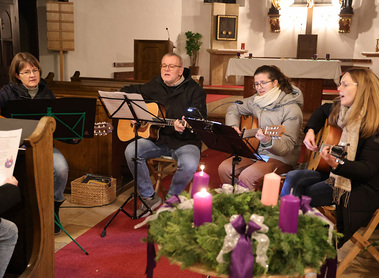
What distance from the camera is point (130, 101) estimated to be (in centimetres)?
320

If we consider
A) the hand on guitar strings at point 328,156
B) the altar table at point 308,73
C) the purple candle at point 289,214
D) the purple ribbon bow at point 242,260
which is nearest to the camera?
the purple ribbon bow at point 242,260

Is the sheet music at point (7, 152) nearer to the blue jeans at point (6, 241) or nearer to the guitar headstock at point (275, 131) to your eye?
the blue jeans at point (6, 241)

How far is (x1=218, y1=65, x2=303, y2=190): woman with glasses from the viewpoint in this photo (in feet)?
11.2

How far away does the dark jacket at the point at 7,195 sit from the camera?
2059 millimetres

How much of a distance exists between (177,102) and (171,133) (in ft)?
0.98

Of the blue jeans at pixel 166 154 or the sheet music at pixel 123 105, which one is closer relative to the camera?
the sheet music at pixel 123 105

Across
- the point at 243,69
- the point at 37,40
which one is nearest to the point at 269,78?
the point at 243,69

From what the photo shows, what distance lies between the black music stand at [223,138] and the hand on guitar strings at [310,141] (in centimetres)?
42

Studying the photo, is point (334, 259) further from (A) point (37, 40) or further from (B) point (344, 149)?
(A) point (37, 40)

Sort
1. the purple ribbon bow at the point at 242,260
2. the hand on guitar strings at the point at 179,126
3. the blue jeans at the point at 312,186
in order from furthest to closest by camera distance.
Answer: the hand on guitar strings at the point at 179,126, the blue jeans at the point at 312,186, the purple ribbon bow at the point at 242,260

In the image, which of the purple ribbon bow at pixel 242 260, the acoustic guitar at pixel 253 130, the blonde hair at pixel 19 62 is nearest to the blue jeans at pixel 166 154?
the acoustic guitar at pixel 253 130

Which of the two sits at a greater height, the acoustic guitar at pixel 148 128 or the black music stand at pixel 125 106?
the black music stand at pixel 125 106

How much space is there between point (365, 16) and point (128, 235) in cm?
1228

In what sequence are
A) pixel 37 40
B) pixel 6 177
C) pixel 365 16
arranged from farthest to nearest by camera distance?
pixel 365 16 < pixel 37 40 < pixel 6 177
